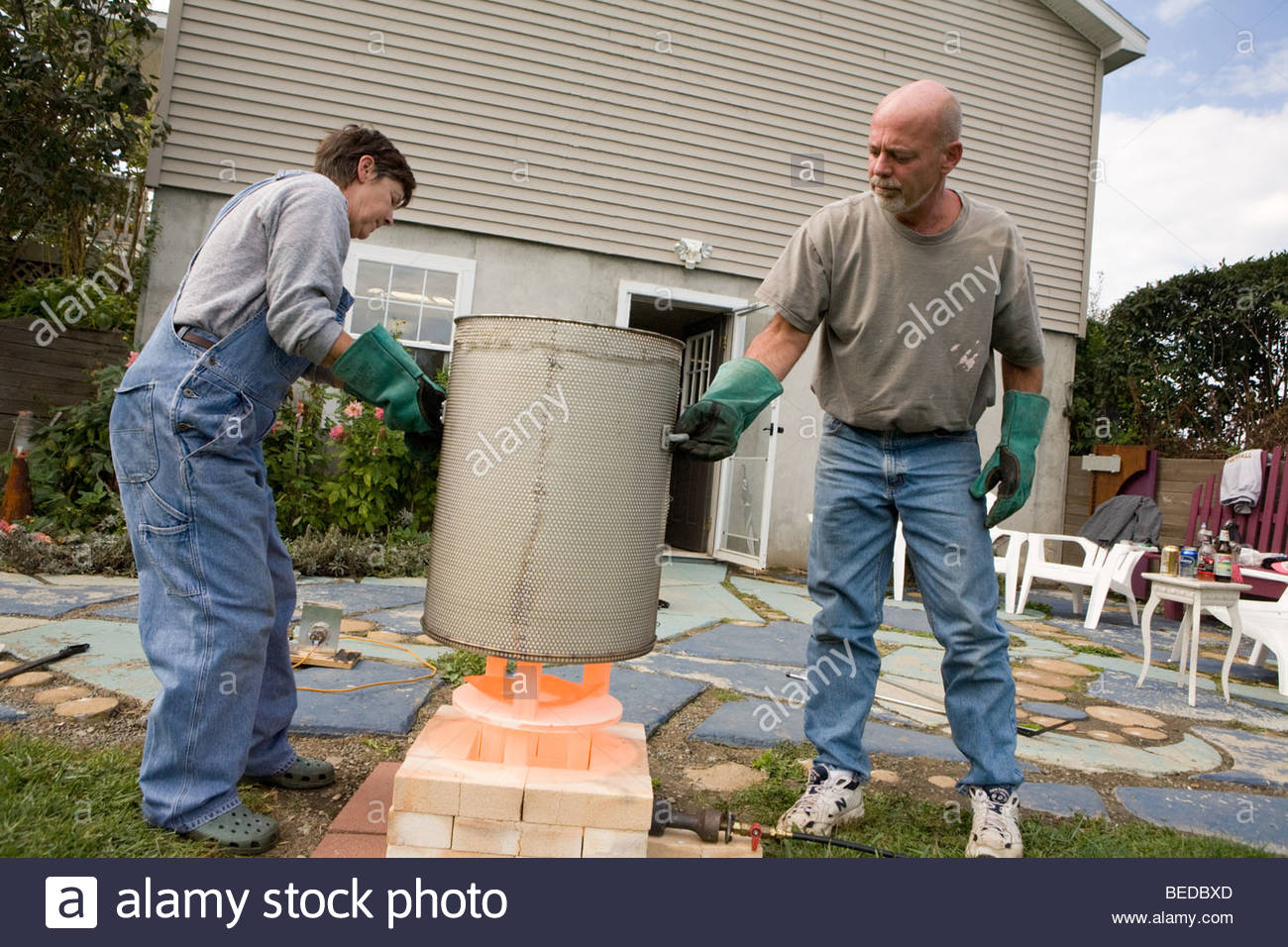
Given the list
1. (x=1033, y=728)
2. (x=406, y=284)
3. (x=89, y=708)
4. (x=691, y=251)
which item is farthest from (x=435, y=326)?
(x=1033, y=728)

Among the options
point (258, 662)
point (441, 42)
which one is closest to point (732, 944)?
point (258, 662)

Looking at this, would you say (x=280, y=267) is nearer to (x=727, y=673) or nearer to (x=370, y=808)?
(x=370, y=808)

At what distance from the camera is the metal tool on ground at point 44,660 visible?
269cm

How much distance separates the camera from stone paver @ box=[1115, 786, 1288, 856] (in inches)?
88.9

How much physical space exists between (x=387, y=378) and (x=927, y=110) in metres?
1.31

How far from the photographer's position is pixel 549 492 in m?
1.56

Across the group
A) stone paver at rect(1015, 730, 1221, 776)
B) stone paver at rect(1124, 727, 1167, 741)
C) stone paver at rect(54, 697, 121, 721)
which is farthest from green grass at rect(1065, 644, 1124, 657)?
stone paver at rect(54, 697, 121, 721)

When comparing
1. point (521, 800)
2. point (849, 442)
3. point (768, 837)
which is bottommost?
point (768, 837)

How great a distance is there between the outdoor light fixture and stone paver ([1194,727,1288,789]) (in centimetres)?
531

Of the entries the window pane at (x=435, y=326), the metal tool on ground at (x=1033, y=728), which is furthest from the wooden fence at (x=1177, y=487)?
the window pane at (x=435, y=326)

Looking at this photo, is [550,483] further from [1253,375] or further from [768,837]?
[1253,375]

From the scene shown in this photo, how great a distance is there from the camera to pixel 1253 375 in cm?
823

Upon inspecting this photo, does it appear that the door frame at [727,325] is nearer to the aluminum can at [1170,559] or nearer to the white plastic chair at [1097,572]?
the white plastic chair at [1097,572]

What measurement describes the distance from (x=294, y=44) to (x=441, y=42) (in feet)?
3.87
